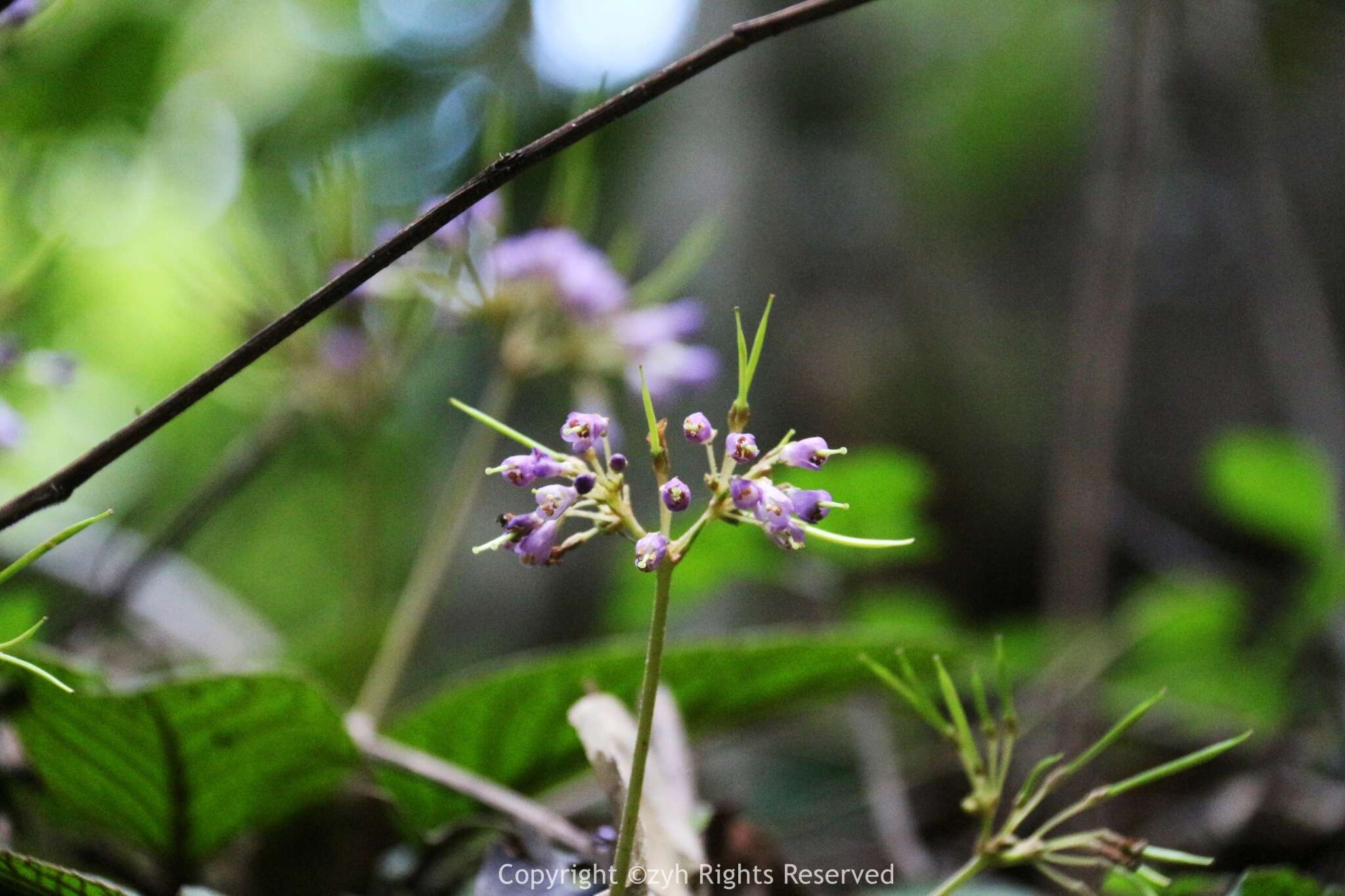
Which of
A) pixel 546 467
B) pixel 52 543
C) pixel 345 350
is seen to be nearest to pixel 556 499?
pixel 546 467

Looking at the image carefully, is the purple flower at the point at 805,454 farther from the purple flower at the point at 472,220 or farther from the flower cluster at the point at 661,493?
the purple flower at the point at 472,220

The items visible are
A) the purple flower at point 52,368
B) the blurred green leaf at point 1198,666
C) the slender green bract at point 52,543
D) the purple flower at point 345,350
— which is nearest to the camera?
the slender green bract at point 52,543

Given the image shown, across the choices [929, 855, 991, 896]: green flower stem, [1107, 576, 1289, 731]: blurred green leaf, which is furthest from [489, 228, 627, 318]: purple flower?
[1107, 576, 1289, 731]: blurred green leaf

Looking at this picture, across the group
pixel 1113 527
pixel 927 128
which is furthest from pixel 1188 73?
pixel 927 128

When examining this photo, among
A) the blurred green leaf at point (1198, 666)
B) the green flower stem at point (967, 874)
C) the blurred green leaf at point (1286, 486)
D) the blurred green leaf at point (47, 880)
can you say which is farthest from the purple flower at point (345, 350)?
the blurred green leaf at point (1286, 486)

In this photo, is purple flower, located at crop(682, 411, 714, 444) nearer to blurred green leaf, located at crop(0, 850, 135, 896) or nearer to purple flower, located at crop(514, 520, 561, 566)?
purple flower, located at crop(514, 520, 561, 566)

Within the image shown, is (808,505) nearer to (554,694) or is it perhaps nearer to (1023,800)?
(1023,800)

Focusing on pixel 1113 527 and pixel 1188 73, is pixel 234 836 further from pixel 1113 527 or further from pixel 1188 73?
pixel 1188 73
